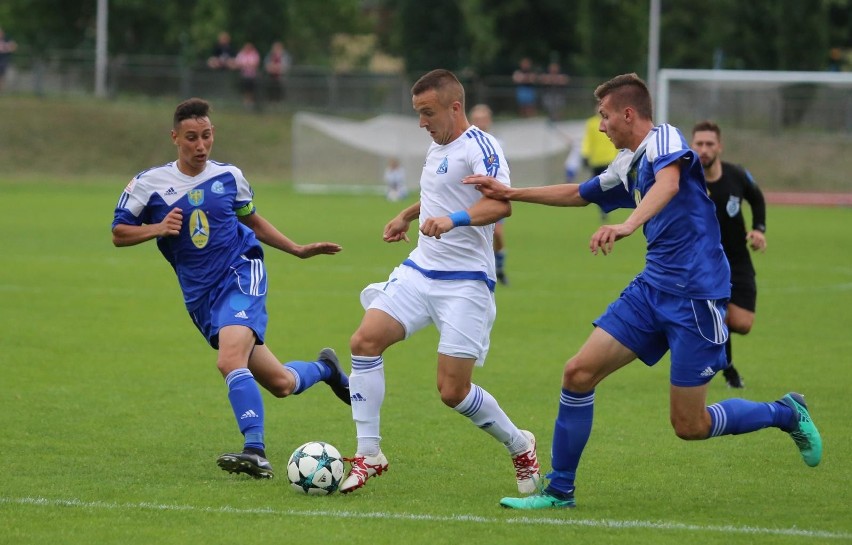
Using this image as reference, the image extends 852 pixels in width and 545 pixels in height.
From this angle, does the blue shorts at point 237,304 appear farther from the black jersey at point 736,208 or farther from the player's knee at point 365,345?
the black jersey at point 736,208

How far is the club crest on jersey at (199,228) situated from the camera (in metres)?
7.58

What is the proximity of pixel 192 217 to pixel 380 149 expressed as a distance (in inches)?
1183

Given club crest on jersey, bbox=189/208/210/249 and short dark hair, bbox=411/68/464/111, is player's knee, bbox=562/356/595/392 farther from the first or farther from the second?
club crest on jersey, bbox=189/208/210/249

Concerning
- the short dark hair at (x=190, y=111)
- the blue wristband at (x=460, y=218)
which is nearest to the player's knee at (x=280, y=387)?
the short dark hair at (x=190, y=111)

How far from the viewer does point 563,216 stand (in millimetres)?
30453

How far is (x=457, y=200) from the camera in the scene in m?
6.97

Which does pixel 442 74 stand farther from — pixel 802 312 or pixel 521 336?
pixel 802 312

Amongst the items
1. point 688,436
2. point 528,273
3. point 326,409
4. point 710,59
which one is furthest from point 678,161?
point 710,59

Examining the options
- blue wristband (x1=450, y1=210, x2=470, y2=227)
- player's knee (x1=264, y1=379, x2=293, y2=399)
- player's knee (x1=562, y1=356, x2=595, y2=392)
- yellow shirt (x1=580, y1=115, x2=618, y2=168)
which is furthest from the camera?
yellow shirt (x1=580, y1=115, x2=618, y2=168)

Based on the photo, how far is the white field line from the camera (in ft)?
19.6

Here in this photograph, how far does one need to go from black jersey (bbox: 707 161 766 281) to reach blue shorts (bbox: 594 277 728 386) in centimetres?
372

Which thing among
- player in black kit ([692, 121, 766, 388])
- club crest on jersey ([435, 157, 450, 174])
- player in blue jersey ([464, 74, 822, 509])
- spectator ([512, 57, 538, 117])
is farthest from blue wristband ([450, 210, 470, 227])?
spectator ([512, 57, 538, 117])

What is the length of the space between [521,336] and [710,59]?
4082 cm

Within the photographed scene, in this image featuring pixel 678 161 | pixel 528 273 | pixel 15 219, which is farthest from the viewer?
pixel 15 219
